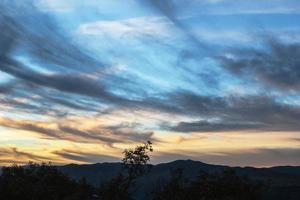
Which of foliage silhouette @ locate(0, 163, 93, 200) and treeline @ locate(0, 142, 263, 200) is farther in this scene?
foliage silhouette @ locate(0, 163, 93, 200)

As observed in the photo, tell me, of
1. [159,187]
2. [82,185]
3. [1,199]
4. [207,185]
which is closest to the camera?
[207,185]

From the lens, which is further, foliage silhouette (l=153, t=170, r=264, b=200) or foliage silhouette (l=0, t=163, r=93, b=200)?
foliage silhouette (l=0, t=163, r=93, b=200)

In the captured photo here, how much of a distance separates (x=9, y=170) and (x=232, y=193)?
188 ft

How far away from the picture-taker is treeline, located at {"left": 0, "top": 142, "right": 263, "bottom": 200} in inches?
2771

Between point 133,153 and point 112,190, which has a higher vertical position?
point 133,153

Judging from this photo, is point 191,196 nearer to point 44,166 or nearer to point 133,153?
point 133,153

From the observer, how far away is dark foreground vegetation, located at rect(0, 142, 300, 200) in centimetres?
7038

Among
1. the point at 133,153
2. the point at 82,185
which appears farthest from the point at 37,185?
the point at 133,153

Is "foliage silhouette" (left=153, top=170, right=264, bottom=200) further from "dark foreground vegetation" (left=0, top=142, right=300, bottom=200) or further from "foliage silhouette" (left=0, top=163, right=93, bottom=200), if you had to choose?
"foliage silhouette" (left=0, top=163, right=93, bottom=200)

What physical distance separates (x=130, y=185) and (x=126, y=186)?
3.22 ft

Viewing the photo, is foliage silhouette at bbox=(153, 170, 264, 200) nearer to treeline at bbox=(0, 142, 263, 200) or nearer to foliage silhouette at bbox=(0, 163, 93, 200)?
treeline at bbox=(0, 142, 263, 200)

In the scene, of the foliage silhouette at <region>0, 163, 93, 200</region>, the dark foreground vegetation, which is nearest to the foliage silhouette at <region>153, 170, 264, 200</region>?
the dark foreground vegetation

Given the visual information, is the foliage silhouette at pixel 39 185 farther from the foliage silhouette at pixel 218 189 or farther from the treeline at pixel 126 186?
the foliage silhouette at pixel 218 189

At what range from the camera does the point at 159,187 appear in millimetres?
75938
